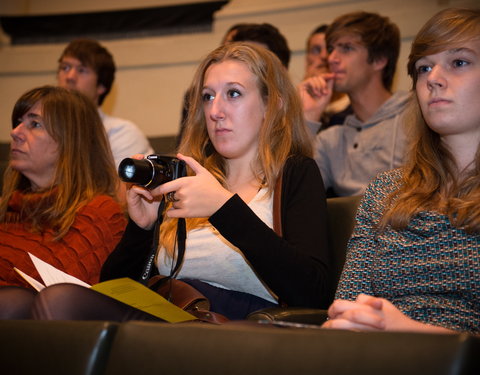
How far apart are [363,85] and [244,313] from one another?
4.92 ft

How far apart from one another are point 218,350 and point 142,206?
82cm

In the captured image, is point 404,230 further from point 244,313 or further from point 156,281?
point 156,281

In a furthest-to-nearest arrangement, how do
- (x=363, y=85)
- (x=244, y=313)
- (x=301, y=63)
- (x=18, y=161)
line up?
1. (x=301, y=63)
2. (x=363, y=85)
3. (x=18, y=161)
4. (x=244, y=313)

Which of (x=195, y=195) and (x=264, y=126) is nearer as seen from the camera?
(x=195, y=195)

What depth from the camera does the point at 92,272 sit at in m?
1.85

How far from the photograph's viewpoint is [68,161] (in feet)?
6.87

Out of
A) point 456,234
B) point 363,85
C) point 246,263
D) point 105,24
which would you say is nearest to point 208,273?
point 246,263

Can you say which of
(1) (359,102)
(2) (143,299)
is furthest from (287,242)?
(1) (359,102)

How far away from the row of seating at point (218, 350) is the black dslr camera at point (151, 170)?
1.36 ft

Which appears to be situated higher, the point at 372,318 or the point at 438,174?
the point at 438,174

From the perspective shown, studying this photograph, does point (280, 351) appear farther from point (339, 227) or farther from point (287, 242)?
point (339, 227)

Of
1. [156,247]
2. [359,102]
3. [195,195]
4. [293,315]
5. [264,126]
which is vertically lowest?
[293,315]

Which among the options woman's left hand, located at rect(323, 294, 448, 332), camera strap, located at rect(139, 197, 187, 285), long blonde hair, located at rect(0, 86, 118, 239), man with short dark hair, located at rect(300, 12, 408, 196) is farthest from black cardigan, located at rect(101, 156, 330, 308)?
man with short dark hair, located at rect(300, 12, 408, 196)

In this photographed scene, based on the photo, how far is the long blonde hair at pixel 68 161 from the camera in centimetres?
202
